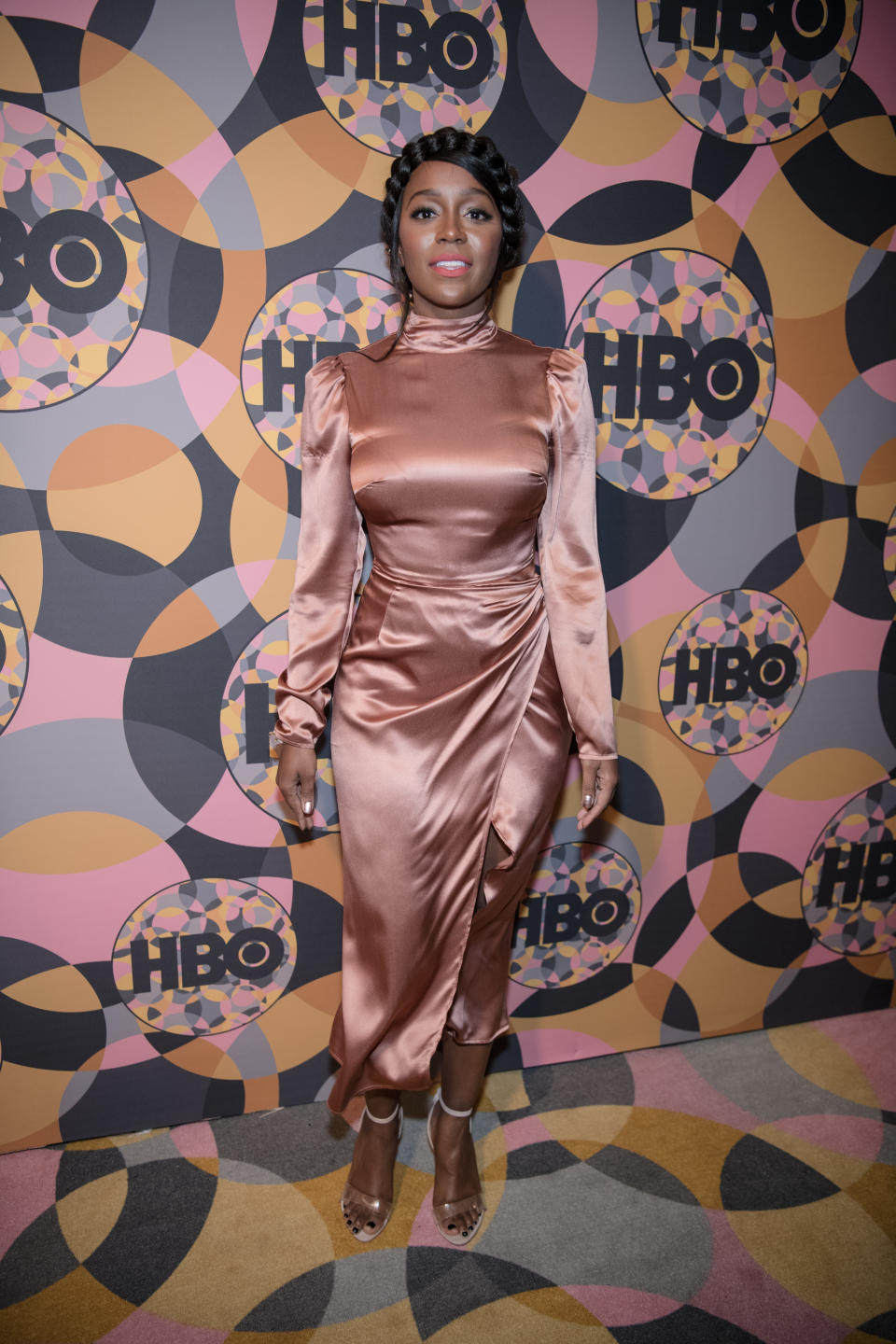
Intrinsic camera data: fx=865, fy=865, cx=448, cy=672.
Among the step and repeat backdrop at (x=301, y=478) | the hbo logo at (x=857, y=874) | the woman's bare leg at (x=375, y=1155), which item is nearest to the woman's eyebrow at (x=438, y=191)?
the step and repeat backdrop at (x=301, y=478)

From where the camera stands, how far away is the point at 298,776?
149 cm

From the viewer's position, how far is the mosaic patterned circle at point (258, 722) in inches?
65.7

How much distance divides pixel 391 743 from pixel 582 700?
35 centimetres

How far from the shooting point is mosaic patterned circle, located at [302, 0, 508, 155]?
148 centimetres

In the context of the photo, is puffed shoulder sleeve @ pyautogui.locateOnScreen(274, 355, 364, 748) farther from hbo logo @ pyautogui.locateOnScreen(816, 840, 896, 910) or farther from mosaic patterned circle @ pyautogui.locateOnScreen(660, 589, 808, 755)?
hbo logo @ pyautogui.locateOnScreen(816, 840, 896, 910)

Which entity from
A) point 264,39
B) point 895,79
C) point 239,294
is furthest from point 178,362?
point 895,79

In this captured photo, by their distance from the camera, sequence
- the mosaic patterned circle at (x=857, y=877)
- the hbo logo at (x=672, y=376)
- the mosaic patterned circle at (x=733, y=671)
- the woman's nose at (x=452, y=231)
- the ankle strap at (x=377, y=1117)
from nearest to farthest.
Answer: the woman's nose at (x=452, y=231)
the ankle strap at (x=377, y=1117)
the hbo logo at (x=672, y=376)
the mosaic patterned circle at (x=733, y=671)
the mosaic patterned circle at (x=857, y=877)

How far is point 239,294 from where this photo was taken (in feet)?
5.00

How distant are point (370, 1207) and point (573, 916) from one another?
0.71 m

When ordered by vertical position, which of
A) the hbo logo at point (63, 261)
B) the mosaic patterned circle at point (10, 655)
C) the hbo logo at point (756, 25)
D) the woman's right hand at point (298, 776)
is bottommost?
the woman's right hand at point (298, 776)

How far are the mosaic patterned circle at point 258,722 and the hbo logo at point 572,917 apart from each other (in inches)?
22.0

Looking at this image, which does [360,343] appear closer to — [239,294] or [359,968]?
[239,294]

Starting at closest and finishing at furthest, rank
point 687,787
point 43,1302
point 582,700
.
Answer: point 43,1302
point 582,700
point 687,787

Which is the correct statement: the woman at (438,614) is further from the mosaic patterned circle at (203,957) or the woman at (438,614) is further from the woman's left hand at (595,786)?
the mosaic patterned circle at (203,957)
